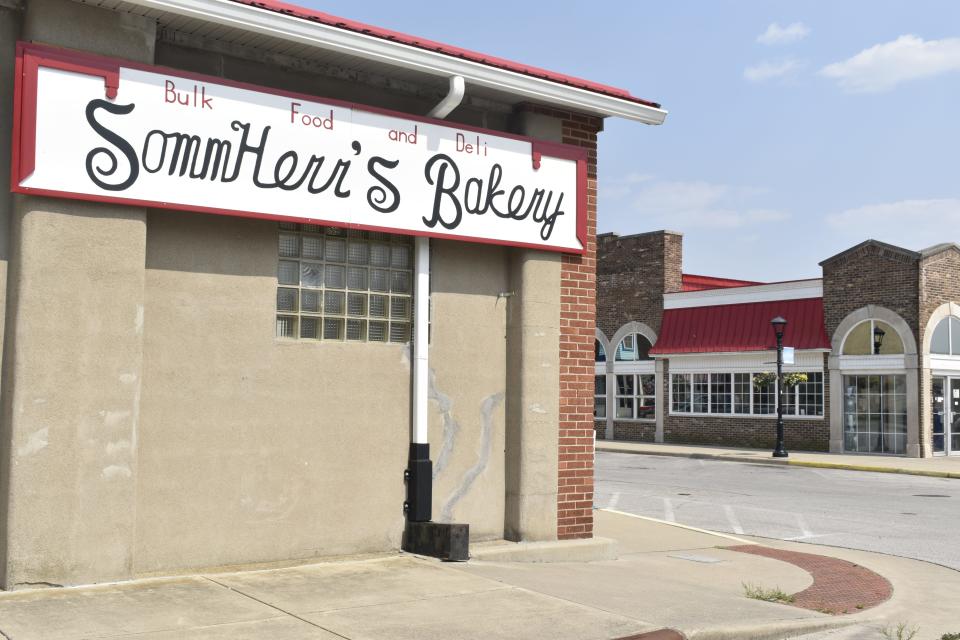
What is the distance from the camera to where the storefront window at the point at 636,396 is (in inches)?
1396

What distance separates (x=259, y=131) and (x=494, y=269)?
2.83 meters

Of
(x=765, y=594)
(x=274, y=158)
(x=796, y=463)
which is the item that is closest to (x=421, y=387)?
(x=274, y=158)

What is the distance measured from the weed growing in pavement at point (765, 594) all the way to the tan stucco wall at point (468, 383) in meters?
2.49

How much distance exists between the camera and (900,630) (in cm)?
712

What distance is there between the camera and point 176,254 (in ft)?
26.5

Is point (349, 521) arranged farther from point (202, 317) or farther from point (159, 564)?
point (202, 317)

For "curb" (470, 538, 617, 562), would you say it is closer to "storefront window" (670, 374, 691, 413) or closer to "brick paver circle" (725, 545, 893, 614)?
"brick paver circle" (725, 545, 893, 614)

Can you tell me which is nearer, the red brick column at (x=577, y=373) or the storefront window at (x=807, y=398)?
the red brick column at (x=577, y=373)

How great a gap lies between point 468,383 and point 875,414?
22.5 m

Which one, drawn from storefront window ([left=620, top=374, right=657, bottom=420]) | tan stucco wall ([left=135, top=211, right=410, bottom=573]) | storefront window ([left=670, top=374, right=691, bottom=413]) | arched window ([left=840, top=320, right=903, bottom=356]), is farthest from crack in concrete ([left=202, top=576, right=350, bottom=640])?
storefront window ([left=620, top=374, right=657, bottom=420])

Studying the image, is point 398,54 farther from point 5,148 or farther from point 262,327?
point 5,148

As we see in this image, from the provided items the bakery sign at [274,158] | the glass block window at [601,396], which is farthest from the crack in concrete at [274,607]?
the glass block window at [601,396]

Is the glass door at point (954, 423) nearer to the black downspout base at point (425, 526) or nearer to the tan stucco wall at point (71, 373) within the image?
the black downspout base at point (425, 526)

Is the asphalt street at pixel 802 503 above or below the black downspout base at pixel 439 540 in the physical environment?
below
